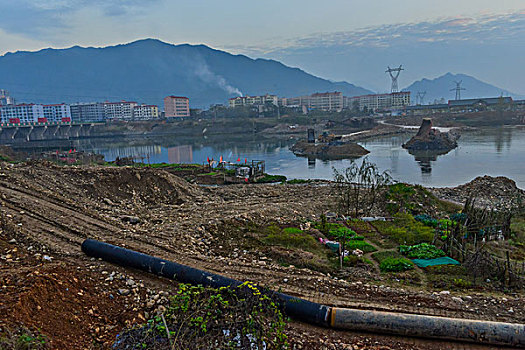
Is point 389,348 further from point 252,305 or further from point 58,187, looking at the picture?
point 58,187

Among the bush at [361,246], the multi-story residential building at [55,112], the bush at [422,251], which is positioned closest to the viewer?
the bush at [422,251]

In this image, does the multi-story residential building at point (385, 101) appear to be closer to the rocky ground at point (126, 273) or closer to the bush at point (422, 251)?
the rocky ground at point (126, 273)

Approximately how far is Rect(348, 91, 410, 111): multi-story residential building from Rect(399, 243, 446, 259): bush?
115m

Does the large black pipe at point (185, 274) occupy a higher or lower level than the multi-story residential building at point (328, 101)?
lower

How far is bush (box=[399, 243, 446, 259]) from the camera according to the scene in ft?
28.2

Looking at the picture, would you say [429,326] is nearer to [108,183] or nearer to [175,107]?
[108,183]

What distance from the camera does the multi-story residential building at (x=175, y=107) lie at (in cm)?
10262

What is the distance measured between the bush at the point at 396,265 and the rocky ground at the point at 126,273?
56cm

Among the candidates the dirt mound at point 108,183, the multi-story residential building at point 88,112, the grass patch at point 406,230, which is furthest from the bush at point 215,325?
the multi-story residential building at point 88,112

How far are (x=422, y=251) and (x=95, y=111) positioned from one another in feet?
391

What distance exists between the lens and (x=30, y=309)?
15.8 ft

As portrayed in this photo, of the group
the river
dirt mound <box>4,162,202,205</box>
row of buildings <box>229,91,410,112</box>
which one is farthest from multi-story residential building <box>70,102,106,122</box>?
dirt mound <box>4,162,202,205</box>

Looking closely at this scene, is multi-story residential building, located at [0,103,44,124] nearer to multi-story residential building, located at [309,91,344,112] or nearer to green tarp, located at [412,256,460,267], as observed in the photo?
multi-story residential building, located at [309,91,344,112]

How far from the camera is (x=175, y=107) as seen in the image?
340 ft
